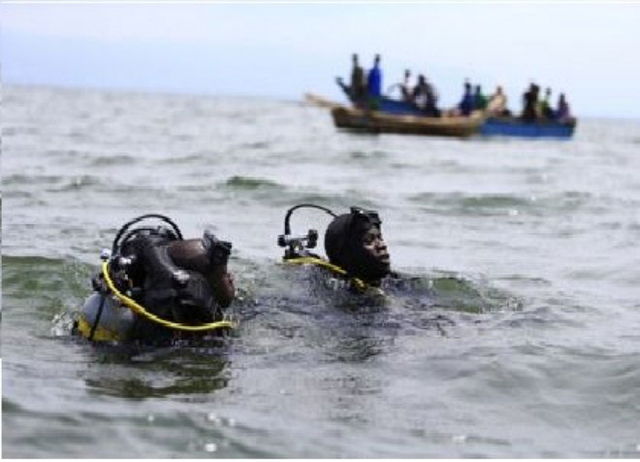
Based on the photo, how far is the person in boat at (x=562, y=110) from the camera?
4153cm

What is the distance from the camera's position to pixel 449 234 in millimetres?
13820

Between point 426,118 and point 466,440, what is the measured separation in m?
31.4

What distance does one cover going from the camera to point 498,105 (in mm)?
40000

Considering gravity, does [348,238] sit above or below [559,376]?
above

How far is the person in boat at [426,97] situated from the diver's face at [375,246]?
2959 cm

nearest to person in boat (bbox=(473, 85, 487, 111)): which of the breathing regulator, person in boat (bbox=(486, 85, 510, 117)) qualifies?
person in boat (bbox=(486, 85, 510, 117))

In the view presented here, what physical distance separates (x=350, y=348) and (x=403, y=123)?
92.8ft

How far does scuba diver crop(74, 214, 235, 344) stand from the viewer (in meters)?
6.33

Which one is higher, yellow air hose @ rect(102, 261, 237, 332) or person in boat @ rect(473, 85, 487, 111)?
person in boat @ rect(473, 85, 487, 111)

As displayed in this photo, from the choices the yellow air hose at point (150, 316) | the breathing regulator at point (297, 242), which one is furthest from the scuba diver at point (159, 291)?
the breathing regulator at point (297, 242)

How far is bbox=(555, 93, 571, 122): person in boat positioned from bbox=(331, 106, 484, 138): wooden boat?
5.82m

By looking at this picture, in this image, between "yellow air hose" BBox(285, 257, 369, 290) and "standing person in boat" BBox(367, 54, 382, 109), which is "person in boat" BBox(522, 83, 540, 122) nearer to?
"standing person in boat" BBox(367, 54, 382, 109)

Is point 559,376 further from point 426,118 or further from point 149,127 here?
point 149,127

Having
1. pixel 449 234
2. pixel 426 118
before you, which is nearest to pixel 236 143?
pixel 426 118
